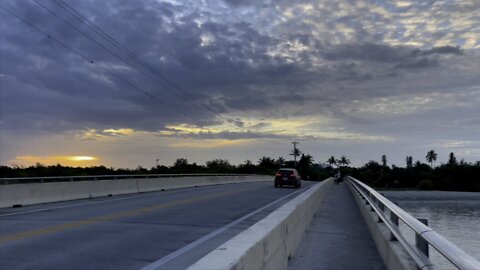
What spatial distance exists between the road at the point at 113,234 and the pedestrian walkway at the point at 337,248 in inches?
74.1

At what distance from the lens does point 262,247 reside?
5859mm

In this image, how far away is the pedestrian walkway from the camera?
8.87 m

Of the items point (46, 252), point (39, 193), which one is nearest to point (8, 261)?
point (46, 252)

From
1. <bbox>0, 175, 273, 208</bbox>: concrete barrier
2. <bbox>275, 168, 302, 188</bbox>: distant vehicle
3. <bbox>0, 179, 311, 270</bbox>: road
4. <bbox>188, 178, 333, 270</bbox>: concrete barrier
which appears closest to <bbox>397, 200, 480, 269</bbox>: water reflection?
<bbox>188, 178, 333, 270</bbox>: concrete barrier

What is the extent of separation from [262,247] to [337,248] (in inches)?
203

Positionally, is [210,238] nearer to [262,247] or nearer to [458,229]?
[262,247]

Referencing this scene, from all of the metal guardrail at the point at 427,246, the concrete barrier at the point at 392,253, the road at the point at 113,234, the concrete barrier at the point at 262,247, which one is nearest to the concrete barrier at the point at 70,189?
the road at the point at 113,234

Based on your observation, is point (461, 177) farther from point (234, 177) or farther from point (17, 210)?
point (17, 210)

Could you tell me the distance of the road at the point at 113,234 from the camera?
8906mm

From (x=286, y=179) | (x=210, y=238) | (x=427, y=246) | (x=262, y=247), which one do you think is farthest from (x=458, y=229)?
(x=286, y=179)

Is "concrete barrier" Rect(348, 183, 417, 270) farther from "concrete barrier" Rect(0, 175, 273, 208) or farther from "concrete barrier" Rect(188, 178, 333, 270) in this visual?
"concrete barrier" Rect(0, 175, 273, 208)

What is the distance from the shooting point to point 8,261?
28.5 ft

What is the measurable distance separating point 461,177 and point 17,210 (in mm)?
67092

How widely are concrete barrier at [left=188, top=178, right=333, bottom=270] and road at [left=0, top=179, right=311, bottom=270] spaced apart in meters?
1.75
